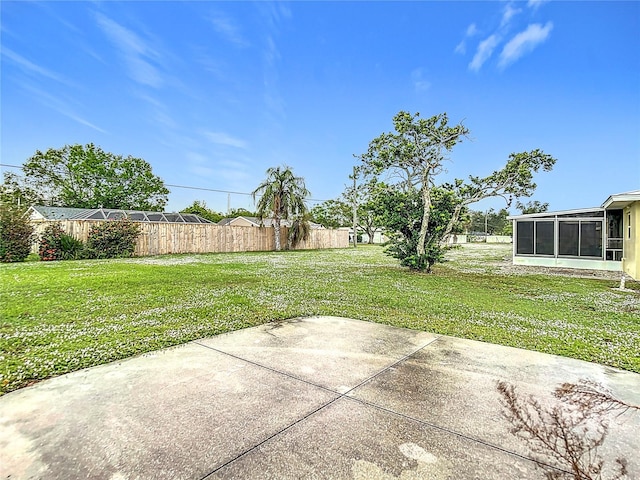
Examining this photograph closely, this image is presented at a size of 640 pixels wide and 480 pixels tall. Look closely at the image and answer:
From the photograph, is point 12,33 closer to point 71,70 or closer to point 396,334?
point 71,70

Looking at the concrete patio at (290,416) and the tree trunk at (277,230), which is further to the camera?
the tree trunk at (277,230)

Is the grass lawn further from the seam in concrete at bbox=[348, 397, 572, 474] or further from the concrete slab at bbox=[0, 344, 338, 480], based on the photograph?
the seam in concrete at bbox=[348, 397, 572, 474]

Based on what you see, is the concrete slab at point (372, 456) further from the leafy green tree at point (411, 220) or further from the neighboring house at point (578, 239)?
the neighboring house at point (578, 239)

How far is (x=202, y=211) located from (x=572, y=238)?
3898 cm

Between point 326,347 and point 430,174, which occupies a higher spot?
point 430,174

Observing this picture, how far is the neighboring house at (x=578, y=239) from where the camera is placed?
1198cm

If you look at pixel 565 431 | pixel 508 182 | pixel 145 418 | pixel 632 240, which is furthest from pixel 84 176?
pixel 632 240

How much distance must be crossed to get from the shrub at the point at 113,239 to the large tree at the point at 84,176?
65.9ft

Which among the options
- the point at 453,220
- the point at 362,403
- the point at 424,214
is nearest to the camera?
the point at 362,403

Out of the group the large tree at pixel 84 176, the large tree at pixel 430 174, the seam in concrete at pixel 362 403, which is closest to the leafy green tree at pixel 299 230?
the large tree at pixel 430 174

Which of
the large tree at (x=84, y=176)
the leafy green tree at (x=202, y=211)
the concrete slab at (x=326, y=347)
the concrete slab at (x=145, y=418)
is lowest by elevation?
the concrete slab at (x=326, y=347)

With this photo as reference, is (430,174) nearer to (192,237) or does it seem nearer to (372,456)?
(372,456)

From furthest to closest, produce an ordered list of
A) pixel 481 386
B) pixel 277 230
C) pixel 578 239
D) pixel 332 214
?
pixel 332 214, pixel 277 230, pixel 578 239, pixel 481 386

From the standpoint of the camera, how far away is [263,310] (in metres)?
5.36
